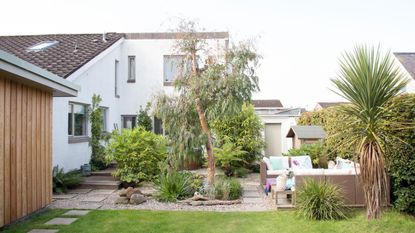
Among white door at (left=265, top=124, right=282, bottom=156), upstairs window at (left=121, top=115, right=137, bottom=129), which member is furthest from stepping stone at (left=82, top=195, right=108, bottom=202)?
white door at (left=265, top=124, right=282, bottom=156)

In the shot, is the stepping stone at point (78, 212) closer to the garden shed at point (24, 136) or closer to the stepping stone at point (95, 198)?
the garden shed at point (24, 136)

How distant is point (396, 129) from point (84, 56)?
1066 cm

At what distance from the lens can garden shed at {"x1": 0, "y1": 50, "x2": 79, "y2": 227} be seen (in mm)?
6230

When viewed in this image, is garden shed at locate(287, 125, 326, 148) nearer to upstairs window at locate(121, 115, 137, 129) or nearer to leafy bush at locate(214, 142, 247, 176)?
leafy bush at locate(214, 142, 247, 176)

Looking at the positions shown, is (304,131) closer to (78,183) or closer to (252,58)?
(252,58)

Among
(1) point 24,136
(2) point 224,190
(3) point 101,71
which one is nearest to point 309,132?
(2) point 224,190

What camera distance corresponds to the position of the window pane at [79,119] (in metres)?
12.8

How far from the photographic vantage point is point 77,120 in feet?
42.5

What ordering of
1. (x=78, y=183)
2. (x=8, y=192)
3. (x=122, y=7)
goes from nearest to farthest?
1. (x=8, y=192)
2. (x=78, y=183)
3. (x=122, y=7)

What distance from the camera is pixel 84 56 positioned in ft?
43.1

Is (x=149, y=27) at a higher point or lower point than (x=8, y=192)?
higher

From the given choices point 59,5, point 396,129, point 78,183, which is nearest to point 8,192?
point 78,183

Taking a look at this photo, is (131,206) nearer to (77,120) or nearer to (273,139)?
(77,120)

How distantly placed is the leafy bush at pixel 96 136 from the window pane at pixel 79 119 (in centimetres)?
29
